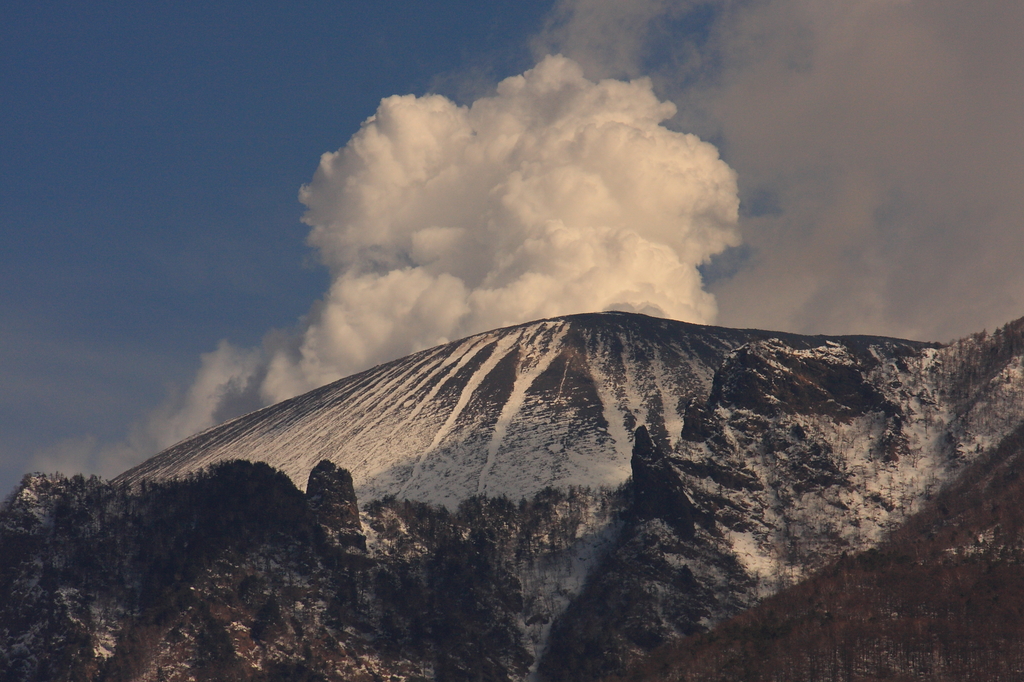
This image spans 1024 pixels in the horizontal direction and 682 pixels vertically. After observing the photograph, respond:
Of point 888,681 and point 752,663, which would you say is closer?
point 888,681

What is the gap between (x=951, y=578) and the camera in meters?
199

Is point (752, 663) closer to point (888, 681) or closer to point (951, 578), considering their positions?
point (888, 681)

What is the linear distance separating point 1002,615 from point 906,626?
1299cm

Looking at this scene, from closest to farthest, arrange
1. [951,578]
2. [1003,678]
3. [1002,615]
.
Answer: [1003,678], [1002,615], [951,578]

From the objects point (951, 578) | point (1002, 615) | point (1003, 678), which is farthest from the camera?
point (951, 578)

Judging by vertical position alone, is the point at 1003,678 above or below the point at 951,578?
below

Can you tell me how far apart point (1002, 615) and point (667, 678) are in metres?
47.9

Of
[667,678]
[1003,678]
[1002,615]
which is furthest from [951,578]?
[667,678]

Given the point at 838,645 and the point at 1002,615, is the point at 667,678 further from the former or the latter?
the point at 1002,615

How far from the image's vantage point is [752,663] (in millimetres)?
190000

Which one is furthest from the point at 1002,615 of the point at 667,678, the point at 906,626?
the point at 667,678

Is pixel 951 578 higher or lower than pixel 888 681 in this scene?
higher

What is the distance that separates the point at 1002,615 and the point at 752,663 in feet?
115

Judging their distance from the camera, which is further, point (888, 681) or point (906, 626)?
point (906, 626)
